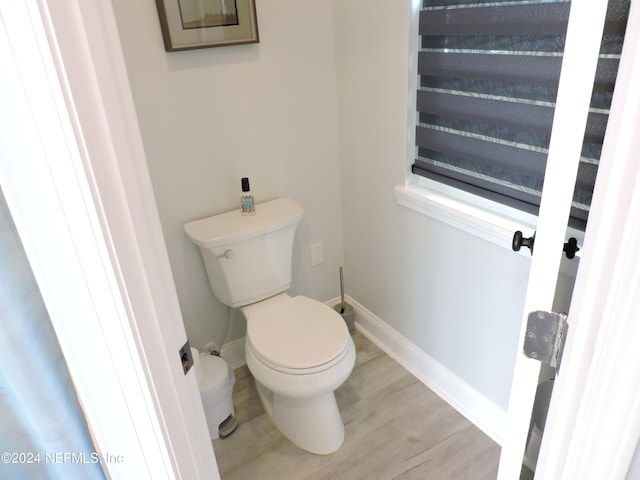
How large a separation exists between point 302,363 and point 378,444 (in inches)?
20.0

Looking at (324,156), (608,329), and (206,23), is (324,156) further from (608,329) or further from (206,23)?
(608,329)

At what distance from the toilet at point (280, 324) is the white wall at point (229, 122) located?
11 cm

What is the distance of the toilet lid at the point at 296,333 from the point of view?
159 centimetres

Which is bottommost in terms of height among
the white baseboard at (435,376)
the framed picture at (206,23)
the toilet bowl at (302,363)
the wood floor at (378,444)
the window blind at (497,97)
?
the wood floor at (378,444)

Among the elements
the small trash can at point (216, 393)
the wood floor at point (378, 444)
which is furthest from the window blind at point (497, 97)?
the small trash can at point (216, 393)

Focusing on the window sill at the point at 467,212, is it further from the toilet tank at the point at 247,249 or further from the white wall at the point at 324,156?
the toilet tank at the point at 247,249

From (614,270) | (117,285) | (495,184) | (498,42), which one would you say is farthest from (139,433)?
(498,42)

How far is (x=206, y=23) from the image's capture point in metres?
1.63

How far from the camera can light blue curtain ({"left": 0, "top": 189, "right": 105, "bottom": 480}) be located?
0.67m

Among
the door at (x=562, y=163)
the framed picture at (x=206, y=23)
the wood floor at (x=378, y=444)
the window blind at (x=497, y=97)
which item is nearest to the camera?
the door at (x=562, y=163)

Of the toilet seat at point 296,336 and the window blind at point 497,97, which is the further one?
the toilet seat at point 296,336

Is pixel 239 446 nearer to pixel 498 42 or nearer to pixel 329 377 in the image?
pixel 329 377

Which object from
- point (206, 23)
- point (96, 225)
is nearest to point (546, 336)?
point (96, 225)

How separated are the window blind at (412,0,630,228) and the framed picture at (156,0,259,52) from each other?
0.63 m
